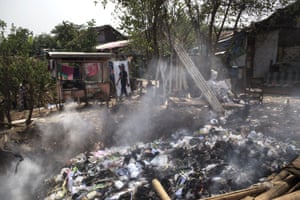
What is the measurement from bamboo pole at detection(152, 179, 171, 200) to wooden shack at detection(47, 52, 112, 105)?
448 centimetres

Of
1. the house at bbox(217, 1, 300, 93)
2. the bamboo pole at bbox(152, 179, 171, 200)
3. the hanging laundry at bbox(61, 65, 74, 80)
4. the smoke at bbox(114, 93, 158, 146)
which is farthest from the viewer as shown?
the house at bbox(217, 1, 300, 93)

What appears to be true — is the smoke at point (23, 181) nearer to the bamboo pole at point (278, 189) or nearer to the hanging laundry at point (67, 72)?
the hanging laundry at point (67, 72)

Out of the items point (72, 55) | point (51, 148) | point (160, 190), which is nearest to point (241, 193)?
point (160, 190)

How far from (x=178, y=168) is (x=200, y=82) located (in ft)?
12.9

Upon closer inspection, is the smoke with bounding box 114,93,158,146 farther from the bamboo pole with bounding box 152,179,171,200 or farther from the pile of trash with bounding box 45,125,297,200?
the bamboo pole with bounding box 152,179,171,200

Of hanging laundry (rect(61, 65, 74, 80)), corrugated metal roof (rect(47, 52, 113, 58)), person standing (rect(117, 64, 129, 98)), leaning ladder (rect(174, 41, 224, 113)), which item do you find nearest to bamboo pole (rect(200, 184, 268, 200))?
leaning ladder (rect(174, 41, 224, 113))

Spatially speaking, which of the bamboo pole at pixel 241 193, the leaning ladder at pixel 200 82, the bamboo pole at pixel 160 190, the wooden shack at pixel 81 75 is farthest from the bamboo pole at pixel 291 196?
the wooden shack at pixel 81 75

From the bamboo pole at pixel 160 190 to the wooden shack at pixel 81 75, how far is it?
14.7 feet

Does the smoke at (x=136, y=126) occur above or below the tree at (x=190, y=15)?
below

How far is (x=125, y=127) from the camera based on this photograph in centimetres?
595

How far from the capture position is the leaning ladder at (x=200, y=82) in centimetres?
667

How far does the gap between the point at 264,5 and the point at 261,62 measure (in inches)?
164

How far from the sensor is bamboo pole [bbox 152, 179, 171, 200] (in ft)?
10.1

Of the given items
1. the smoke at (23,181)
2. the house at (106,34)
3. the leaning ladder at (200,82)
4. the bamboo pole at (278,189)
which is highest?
the house at (106,34)
